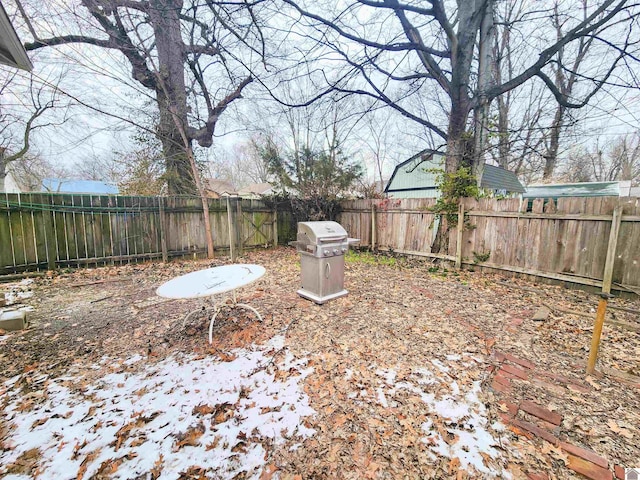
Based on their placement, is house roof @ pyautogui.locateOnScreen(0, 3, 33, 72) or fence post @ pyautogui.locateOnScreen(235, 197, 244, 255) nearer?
house roof @ pyautogui.locateOnScreen(0, 3, 33, 72)

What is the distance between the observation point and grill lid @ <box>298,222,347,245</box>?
374cm

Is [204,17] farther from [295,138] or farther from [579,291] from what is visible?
[579,291]

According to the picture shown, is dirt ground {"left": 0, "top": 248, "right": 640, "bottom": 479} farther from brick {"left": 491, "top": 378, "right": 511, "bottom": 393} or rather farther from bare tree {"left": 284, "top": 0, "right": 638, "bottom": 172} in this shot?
bare tree {"left": 284, "top": 0, "right": 638, "bottom": 172}

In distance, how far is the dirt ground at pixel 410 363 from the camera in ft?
5.04

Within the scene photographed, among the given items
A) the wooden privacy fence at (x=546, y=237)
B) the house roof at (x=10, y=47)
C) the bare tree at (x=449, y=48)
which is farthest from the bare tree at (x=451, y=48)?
the house roof at (x=10, y=47)

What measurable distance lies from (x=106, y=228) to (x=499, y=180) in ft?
49.1

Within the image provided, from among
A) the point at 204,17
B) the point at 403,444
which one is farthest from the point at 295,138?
the point at 403,444

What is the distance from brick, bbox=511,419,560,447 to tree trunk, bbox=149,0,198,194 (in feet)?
25.1

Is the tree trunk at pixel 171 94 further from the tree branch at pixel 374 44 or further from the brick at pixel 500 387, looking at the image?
the brick at pixel 500 387

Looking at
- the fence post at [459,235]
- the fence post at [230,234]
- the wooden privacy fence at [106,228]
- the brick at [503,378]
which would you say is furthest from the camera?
the fence post at [230,234]

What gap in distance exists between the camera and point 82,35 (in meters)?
5.46

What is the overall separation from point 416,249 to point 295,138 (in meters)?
5.51

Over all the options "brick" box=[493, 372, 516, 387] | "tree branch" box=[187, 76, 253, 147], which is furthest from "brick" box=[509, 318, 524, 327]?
"tree branch" box=[187, 76, 253, 147]

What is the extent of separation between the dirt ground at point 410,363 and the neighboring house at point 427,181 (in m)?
8.54
